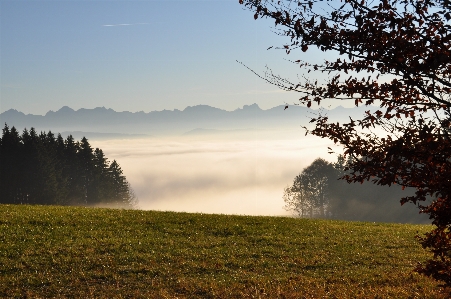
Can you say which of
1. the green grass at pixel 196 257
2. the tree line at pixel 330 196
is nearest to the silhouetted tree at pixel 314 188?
the tree line at pixel 330 196

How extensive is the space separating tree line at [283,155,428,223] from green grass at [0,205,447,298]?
74130 mm

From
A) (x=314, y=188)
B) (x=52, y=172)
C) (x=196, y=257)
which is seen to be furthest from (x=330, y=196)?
(x=196, y=257)

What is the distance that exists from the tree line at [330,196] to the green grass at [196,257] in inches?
2919

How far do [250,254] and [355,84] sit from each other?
1068 cm

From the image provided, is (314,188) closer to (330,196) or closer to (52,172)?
(330,196)

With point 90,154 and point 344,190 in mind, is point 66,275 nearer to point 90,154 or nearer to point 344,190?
point 90,154

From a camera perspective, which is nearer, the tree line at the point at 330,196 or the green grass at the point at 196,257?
the green grass at the point at 196,257

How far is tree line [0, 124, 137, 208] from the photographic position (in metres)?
81.2

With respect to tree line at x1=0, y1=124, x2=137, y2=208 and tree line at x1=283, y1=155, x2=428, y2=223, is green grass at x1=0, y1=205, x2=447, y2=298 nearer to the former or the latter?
tree line at x1=0, y1=124, x2=137, y2=208

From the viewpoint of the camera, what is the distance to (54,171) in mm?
85312

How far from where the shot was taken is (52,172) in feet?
275

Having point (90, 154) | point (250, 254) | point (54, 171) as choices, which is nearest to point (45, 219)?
point (250, 254)

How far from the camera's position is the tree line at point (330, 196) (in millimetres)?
96250

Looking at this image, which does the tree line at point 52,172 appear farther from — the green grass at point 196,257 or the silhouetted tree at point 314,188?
the green grass at point 196,257
